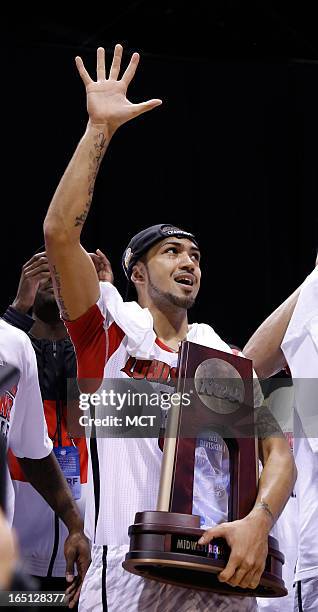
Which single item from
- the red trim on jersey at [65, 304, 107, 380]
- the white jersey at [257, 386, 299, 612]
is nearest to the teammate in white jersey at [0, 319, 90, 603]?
the red trim on jersey at [65, 304, 107, 380]

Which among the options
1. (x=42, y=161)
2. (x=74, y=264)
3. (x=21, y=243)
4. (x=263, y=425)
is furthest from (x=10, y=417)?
(x=42, y=161)

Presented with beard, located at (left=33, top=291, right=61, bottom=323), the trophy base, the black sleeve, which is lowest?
the trophy base

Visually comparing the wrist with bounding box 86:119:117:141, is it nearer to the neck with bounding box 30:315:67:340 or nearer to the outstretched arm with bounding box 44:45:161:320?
the outstretched arm with bounding box 44:45:161:320

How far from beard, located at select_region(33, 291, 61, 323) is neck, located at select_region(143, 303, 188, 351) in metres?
0.83

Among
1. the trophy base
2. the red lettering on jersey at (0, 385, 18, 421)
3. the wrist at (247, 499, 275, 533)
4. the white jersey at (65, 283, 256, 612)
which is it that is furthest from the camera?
the red lettering on jersey at (0, 385, 18, 421)

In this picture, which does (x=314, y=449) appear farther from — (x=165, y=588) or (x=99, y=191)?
(x=99, y=191)

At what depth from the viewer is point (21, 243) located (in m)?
4.14

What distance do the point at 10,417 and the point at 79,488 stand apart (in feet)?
2.12

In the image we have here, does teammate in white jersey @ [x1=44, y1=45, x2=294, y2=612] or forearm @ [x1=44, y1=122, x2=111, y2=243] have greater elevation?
forearm @ [x1=44, y1=122, x2=111, y2=243]

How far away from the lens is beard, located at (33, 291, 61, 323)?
3049mm

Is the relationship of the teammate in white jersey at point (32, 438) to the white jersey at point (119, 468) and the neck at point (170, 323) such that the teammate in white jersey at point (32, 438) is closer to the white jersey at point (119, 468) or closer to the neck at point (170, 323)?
the white jersey at point (119, 468)

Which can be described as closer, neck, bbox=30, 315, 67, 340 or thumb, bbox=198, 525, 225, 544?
thumb, bbox=198, 525, 225, 544

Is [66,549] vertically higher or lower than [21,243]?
lower

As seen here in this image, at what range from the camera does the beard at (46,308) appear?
10.0 feet
